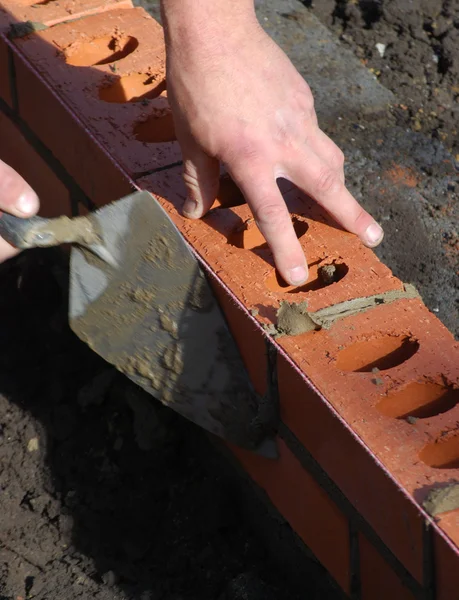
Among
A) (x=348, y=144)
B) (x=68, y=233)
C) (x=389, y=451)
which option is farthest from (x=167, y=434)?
A: (x=348, y=144)

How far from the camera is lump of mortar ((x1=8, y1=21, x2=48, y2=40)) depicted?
285cm

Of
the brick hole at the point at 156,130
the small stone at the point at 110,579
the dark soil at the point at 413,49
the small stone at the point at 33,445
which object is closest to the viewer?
the small stone at the point at 110,579

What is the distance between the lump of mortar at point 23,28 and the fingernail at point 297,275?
1435mm

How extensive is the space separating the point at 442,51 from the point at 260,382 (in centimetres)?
219

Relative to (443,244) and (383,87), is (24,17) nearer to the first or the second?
(383,87)

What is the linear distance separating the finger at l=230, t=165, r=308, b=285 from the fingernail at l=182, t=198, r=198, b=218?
0.59 ft

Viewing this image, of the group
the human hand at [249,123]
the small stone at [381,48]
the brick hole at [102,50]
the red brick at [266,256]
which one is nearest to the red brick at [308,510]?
the red brick at [266,256]

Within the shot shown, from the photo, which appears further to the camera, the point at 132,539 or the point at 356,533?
the point at 132,539

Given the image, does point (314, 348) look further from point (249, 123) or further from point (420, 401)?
point (249, 123)

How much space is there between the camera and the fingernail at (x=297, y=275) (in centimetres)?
206

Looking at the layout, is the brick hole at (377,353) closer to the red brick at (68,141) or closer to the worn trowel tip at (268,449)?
the worn trowel tip at (268,449)

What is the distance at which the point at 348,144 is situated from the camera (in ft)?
10.6

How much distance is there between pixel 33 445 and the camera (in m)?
2.75

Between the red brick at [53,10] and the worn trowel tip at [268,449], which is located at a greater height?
the red brick at [53,10]
